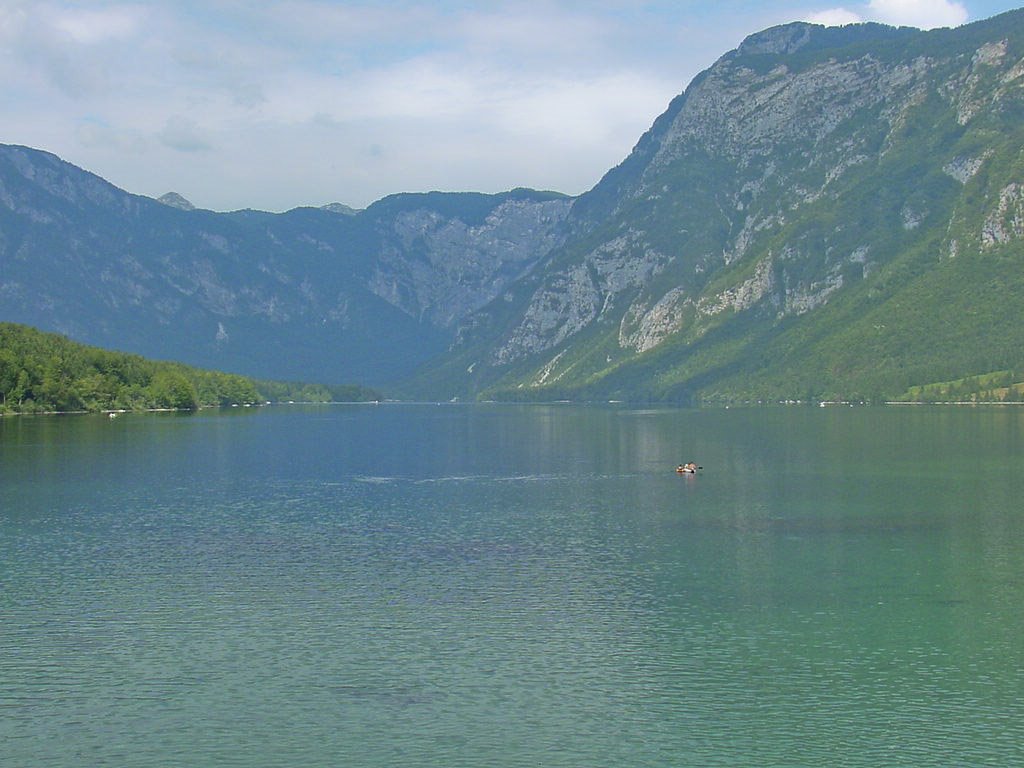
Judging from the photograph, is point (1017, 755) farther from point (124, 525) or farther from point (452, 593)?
point (124, 525)

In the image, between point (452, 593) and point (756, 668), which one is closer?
point (756, 668)

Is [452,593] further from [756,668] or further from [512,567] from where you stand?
[756,668]

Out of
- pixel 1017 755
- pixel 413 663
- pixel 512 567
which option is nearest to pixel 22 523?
pixel 512 567

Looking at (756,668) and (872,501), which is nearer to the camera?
(756,668)

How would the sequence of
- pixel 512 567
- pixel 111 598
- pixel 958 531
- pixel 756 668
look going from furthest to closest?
pixel 958 531
pixel 512 567
pixel 111 598
pixel 756 668

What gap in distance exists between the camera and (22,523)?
97.8 m

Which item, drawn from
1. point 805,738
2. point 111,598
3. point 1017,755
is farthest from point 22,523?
point 1017,755

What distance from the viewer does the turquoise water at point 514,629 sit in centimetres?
4431

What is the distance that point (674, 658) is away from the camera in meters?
54.7

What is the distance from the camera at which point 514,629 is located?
59531 millimetres

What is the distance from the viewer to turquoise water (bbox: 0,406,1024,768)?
4431 cm

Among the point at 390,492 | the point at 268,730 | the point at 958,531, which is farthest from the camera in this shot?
the point at 390,492

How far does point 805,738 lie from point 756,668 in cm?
883

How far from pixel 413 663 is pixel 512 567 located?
76.8ft
